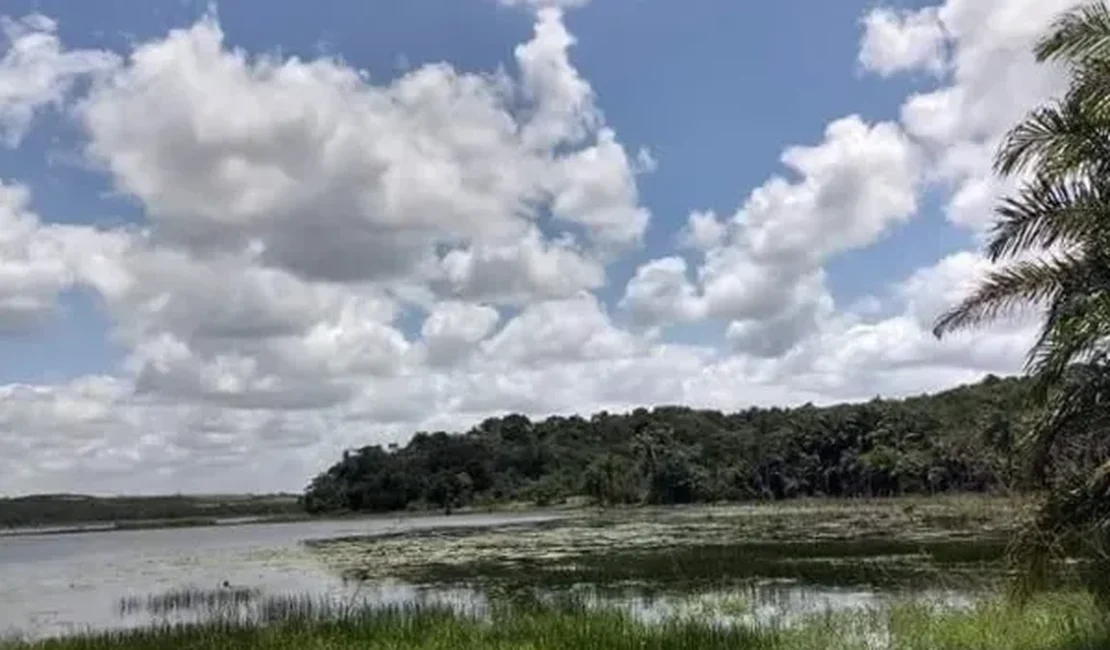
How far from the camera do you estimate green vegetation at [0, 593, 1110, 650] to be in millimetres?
14758

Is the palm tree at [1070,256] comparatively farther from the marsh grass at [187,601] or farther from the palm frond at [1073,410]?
the marsh grass at [187,601]

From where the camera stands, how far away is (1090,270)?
1249 centimetres

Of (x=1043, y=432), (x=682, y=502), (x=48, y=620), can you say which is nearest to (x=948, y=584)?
(x=1043, y=432)

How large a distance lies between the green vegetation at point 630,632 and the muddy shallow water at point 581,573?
7.58 feet

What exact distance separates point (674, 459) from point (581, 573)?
91624mm

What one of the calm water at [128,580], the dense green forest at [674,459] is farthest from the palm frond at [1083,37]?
the dense green forest at [674,459]

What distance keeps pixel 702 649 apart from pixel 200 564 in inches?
1515

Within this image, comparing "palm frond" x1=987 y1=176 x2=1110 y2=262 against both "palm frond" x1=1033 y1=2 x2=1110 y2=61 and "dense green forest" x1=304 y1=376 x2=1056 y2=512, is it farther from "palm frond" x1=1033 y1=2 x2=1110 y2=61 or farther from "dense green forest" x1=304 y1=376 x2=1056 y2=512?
"dense green forest" x1=304 y1=376 x2=1056 y2=512

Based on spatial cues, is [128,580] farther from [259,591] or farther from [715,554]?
[715,554]

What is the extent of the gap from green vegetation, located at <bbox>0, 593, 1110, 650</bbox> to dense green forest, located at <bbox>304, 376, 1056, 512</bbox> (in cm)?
5656

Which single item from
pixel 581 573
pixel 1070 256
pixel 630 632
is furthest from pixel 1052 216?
pixel 581 573

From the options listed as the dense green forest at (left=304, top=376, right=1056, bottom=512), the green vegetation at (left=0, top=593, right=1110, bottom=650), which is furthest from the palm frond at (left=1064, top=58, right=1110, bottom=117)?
the dense green forest at (left=304, top=376, right=1056, bottom=512)

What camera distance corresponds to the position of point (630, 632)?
56.7 ft

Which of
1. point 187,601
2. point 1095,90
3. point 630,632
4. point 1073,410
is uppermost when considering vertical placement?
point 1095,90
